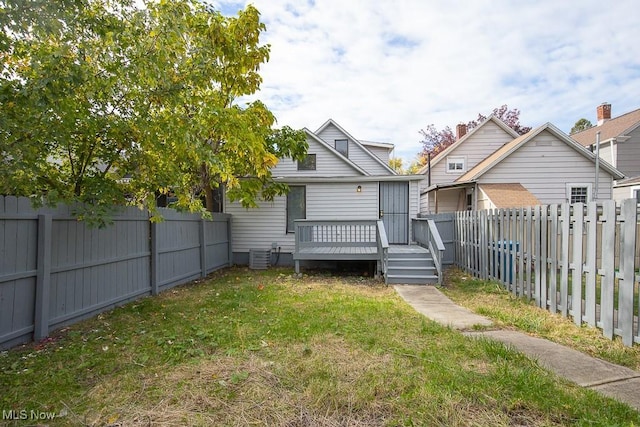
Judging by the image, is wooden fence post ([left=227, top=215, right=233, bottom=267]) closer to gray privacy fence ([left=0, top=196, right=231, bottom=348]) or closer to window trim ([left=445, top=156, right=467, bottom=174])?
gray privacy fence ([left=0, top=196, right=231, bottom=348])

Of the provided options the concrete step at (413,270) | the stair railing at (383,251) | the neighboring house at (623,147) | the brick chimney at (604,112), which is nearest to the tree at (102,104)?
the stair railing at (383,251)

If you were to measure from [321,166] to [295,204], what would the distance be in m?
1.77

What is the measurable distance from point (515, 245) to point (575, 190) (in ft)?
31.3

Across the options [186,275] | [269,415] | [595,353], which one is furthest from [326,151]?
[269,415]

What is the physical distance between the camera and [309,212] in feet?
Result: 37.9

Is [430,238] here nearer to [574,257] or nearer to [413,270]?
[413,270]

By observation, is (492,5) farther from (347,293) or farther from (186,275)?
(186,275)

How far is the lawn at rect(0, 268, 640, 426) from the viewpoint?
2463 mm

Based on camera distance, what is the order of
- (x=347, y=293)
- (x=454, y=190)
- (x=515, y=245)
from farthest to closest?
1. (x=454, y=190)
2. (x=347, y=293)
3. (x=515, y=245)

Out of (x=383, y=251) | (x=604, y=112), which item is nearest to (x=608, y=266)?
(x=383, y=251)

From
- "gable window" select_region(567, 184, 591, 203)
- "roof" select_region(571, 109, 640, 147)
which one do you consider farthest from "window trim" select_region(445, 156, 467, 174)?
"roof" select_region(571, 109, 640, 147)

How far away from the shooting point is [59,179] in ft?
17.6

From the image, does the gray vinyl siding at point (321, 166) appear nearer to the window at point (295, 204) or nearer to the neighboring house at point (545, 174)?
the window at point (295, 204)

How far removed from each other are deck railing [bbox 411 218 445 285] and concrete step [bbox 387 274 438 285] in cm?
24
